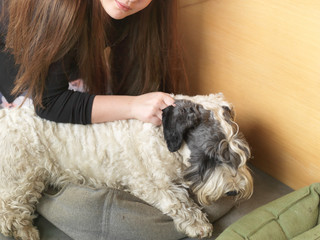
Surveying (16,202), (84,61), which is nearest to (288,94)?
(84,61)

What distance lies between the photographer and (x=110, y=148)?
2.08 m

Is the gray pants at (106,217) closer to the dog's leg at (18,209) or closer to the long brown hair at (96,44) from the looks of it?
the dog's leg at (18,209)

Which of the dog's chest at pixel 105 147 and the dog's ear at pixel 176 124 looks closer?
the dog's ear at pixel 176 124

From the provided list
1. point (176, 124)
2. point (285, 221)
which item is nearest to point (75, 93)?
point (176, 124)

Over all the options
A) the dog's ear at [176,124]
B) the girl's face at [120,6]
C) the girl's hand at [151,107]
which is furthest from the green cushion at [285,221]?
the girl's face at [120,6]

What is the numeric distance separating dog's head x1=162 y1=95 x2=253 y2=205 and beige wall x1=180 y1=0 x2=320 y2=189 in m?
0.46

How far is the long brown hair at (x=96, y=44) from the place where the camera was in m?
1.99

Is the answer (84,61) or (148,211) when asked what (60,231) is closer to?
(148,211)

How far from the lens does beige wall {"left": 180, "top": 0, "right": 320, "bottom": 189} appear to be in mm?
2059

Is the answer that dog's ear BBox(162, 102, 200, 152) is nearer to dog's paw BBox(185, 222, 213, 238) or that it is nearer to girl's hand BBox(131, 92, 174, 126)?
girl's hand BBox(131, 92, 174, 126)

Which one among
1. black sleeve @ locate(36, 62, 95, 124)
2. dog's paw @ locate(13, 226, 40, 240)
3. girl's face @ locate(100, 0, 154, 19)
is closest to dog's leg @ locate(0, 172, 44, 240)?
dog's paw @ locate(13, 226, 40, 240)

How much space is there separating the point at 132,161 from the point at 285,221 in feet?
2.68

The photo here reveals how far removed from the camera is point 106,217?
2.05m

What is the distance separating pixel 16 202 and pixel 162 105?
2.90 ft
